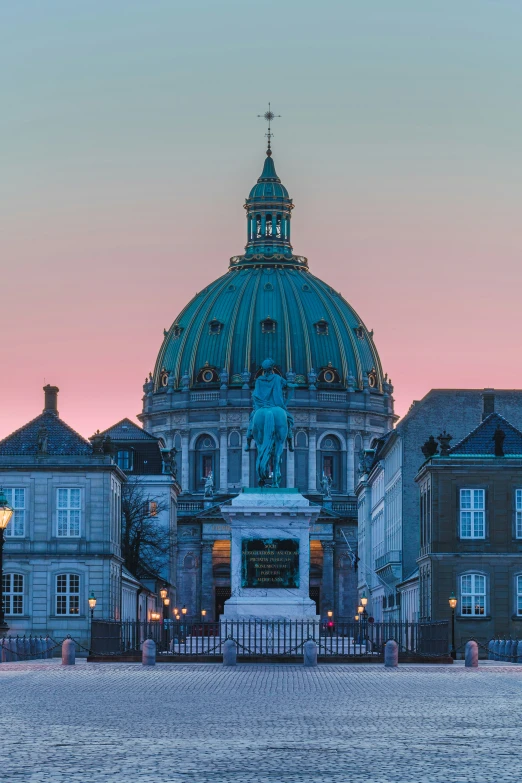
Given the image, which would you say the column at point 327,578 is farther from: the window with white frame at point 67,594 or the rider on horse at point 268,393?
the rider on horse at point 268,393

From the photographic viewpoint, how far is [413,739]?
25328mm

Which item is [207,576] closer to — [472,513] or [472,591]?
[472,513]

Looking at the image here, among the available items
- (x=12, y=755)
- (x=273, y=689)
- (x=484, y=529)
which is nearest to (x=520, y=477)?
(x=484, y=529)

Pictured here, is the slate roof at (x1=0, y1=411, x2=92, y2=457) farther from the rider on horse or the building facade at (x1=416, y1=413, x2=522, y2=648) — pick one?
the rider on horse

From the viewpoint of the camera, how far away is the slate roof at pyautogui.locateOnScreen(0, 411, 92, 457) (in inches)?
3307

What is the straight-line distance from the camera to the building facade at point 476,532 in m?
76.7

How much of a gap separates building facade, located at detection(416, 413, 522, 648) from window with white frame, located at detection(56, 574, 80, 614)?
1536 cm

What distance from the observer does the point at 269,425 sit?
59.3 m

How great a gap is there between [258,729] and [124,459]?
394ft

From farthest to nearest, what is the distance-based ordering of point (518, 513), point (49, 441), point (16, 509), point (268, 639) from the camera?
point (49, 441)
point (16, 509)
point (518, 513)
point (268, 639)

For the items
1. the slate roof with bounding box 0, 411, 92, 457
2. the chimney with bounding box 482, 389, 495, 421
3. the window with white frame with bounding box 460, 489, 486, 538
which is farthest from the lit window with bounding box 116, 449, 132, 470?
the window with white frame with bounding box 460, 489, 486, 538

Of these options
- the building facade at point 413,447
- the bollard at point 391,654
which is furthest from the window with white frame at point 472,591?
the bollard at point 391,654

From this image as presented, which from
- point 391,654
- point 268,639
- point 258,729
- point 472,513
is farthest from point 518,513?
point 258,729

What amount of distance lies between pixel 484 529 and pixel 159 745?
53.8 metres
